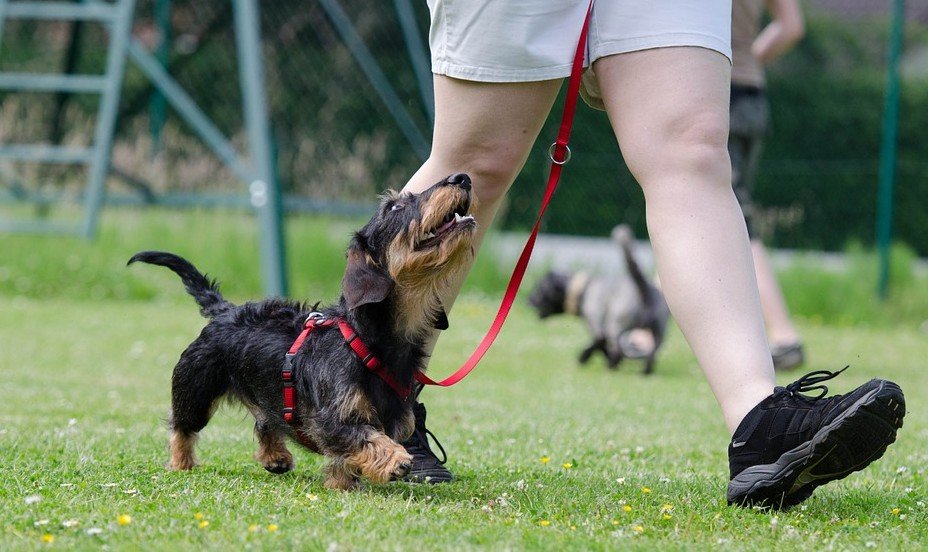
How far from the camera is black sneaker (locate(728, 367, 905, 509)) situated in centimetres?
302

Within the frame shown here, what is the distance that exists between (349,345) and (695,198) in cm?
105

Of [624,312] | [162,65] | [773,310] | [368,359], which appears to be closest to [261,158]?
[624,312]

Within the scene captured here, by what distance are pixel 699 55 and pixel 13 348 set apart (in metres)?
5.08

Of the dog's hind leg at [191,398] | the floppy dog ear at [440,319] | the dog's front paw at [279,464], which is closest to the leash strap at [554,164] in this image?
the floppy dog ear at [440,319]

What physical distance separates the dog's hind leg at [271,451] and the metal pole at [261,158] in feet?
18.3

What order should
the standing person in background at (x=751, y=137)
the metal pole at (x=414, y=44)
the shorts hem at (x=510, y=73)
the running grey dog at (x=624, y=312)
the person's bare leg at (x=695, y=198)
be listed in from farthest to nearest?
the metal pole at (x=414, y=44), the running grey dog at (x=624, y=312), the standing person in background at (x=751, y=137), the shorts hem at (x=510, y=73), the person's bare leg at (x=695, y=198)

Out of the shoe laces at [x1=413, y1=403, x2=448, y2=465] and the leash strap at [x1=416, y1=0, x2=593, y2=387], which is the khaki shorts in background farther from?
the shoe laces at [x1=413, y1=403, x2=448, y2=465]

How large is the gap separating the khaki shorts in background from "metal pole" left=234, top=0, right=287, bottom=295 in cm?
619

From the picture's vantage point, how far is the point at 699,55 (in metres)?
3.38

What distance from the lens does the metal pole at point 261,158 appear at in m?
9.50

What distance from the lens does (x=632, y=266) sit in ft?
24.0

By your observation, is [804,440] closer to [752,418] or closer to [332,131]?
[752,418]

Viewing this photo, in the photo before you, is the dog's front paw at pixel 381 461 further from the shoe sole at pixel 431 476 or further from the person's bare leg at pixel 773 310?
the person's bare leg at pixel 773 310

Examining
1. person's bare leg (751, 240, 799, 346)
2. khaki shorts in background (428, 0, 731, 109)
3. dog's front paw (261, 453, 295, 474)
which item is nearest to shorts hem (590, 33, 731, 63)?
khaki shorts in background (428, 0, 731, 109)
